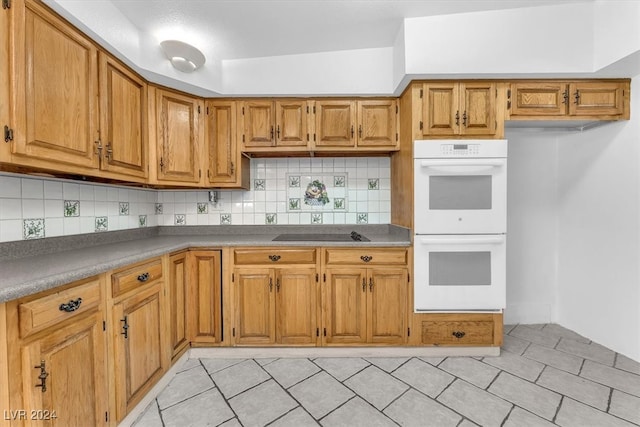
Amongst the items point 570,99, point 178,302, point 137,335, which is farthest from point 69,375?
point 570,99

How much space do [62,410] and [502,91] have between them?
301 cm

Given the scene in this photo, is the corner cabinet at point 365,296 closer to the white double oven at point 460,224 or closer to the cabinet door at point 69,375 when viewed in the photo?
the white double oven at point 460,224

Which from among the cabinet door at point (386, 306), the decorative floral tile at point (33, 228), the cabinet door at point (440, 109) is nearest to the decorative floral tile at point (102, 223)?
the decorative floral tile at point (33, 228)

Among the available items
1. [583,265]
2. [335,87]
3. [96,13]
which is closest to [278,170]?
[335,87]

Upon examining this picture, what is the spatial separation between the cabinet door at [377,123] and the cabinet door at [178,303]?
1694mm

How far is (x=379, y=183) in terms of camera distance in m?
2.61

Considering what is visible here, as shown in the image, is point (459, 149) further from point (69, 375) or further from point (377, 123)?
point (69, 375)

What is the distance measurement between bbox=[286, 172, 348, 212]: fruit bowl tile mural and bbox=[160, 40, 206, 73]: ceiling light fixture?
115 centimetres

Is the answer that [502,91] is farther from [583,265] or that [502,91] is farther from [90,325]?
[90,325]

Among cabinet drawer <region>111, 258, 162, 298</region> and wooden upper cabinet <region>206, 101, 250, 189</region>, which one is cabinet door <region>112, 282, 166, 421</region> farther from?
wooden upper cabinet <region>206, 101, 250, 189</region>

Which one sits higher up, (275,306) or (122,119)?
(122,119)

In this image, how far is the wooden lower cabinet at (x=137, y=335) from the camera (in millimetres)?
1341

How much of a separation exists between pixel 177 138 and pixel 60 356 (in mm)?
1597

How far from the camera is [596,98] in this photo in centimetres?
196
